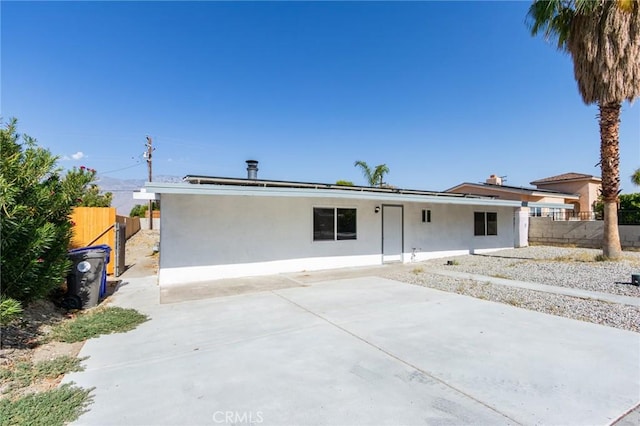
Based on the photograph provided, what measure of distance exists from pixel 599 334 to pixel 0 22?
12239mm

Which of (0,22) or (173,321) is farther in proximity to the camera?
(0,22)

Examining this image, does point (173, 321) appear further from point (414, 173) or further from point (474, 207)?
point (414, 173)

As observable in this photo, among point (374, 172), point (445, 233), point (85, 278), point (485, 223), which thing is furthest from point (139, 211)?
point (485, 223)

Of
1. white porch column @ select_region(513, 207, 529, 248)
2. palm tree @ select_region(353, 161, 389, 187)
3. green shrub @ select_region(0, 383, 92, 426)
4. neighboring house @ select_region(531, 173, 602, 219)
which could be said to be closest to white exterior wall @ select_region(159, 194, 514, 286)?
green shrub @ select_region(0, 383, 92, 426)

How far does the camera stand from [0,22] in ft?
21.7

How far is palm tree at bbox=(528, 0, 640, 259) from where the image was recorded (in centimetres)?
1034

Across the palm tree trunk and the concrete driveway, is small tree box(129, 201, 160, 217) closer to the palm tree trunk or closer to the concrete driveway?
the concrete driveway

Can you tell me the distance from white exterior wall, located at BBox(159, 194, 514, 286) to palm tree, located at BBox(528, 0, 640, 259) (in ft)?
22.3

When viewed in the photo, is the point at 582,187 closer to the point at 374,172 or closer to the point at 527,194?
the point at 527,194

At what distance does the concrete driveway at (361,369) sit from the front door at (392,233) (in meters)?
6.45

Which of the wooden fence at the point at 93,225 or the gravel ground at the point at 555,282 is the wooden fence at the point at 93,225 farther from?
the gravel ground at the point at 555,282

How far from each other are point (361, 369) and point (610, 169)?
13288 millimetres

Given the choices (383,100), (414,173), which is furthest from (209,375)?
(414,173)

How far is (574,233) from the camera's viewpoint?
17188 millimetres
